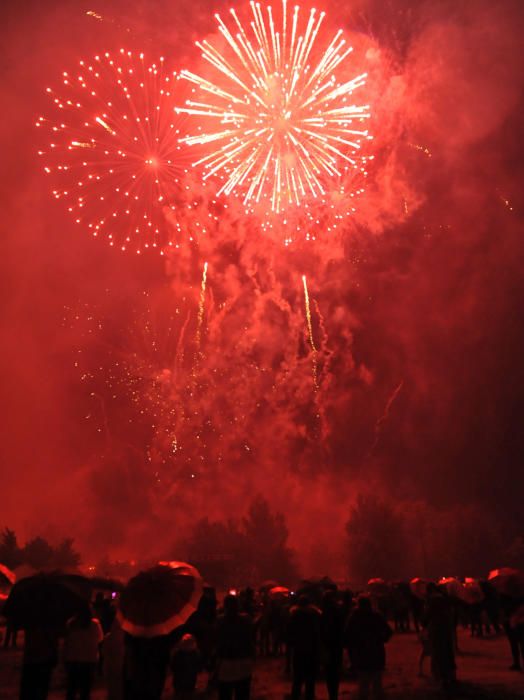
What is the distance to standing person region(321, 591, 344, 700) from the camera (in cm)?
834

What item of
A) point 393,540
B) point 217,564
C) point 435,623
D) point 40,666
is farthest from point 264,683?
point 393,540

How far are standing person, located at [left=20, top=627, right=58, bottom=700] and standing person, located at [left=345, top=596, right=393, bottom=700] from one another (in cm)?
354

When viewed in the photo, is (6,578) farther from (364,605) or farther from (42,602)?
(364,605)

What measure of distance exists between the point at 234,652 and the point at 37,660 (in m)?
2.14

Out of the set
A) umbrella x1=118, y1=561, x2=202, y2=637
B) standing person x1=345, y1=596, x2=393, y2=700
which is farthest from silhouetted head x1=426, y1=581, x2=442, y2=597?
umbrella x1=118, y1=561, x2=202, y2=637

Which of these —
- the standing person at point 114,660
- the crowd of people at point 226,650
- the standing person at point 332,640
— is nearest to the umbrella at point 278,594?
the crowd of people at point 226,650

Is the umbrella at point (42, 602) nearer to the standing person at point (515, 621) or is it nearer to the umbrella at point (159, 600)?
the umbrella at point (159, 600)

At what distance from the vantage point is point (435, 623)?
30.9ft

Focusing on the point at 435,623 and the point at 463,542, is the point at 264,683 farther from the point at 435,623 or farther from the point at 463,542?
the point at 463,542

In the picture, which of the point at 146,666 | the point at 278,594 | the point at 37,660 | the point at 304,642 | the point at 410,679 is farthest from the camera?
the point at 278,594

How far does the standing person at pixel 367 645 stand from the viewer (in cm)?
765

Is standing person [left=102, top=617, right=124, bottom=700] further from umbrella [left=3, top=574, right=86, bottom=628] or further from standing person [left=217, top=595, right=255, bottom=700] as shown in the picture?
standing person [left=217, top=595, right=255, bottom=700]

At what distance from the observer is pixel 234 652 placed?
6828 millimetres

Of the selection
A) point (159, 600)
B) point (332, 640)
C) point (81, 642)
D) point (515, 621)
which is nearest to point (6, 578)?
point (81, 642)
